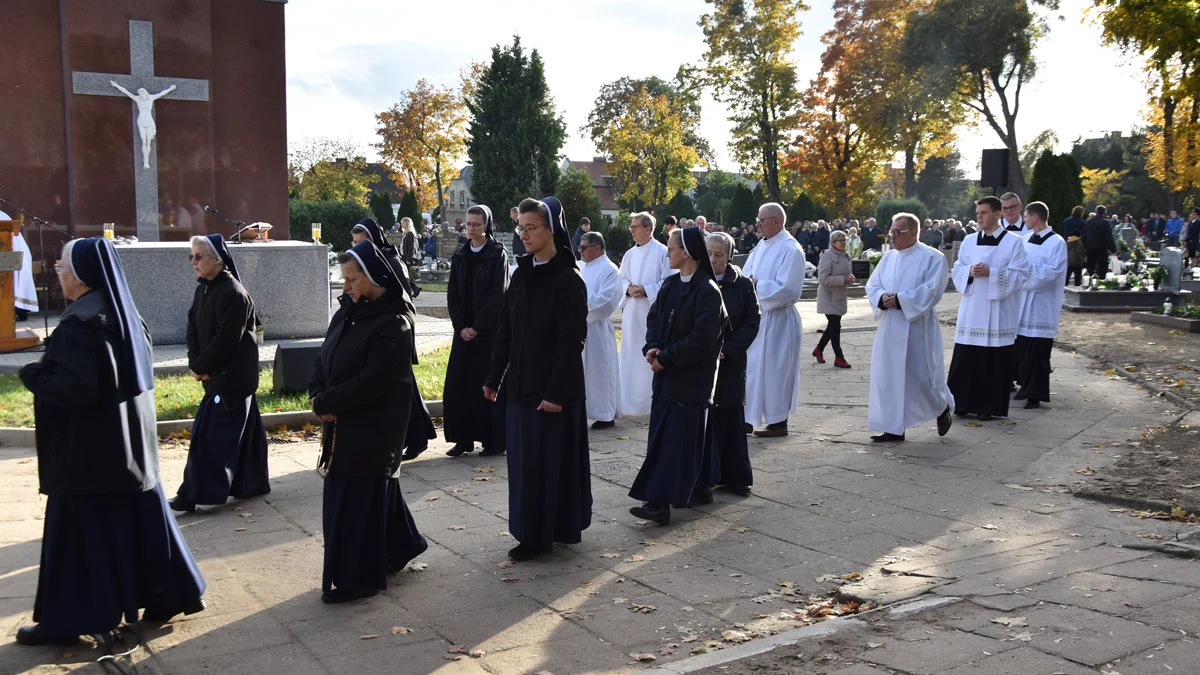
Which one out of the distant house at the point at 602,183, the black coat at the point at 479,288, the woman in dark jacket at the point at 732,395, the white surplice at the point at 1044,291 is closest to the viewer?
the woman in dark jacket at the point at 732,395

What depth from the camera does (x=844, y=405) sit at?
11.2m

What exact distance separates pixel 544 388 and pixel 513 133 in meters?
44.8

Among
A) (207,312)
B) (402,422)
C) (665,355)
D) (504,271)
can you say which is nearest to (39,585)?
(402,422)

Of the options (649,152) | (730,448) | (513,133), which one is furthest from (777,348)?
(649,152)

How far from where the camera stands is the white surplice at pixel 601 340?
970 centimetres

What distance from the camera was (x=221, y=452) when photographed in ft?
22.4

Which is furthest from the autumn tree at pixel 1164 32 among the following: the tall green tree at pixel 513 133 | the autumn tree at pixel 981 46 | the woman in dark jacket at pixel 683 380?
the tall green tree at pixel 513 133

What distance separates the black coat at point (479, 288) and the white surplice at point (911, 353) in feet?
10.6

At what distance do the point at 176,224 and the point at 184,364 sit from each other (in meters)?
8.69

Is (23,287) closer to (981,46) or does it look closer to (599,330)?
(599,330)

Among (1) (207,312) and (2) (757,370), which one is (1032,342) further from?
(1) (207,312)

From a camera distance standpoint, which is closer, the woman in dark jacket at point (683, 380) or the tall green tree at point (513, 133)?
the woman in dark jacket at point (683, 380)

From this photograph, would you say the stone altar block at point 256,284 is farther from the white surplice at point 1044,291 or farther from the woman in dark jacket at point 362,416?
the woman in dark jacket at point 362,416

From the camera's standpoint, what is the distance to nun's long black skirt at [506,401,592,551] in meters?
5.83
